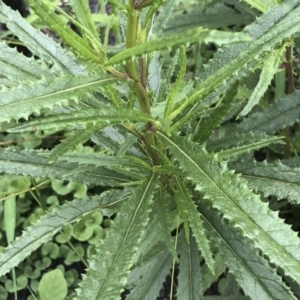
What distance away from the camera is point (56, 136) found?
4.89ft

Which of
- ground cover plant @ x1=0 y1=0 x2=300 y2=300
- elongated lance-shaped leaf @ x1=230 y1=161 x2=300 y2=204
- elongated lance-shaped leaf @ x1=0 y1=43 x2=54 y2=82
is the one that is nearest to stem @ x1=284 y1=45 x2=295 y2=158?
ground cover plant @ x1=0 y1=0 x2=300 y2=300

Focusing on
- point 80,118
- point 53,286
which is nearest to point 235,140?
point 80,118

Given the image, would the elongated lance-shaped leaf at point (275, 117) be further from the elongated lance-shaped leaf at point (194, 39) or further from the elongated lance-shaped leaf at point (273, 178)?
the elongated lance-shaped leaf at point (194, 39)

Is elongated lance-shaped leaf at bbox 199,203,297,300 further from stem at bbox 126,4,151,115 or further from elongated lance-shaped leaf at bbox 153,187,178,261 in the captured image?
stem at bbox 126,4,151,115

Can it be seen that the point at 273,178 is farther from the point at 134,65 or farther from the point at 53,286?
the point at 53,286

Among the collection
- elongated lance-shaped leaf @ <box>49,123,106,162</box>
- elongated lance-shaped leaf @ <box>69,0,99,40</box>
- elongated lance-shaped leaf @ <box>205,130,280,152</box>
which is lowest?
elongated lance-shaped leaf @ <box>49,123,106,162</box>

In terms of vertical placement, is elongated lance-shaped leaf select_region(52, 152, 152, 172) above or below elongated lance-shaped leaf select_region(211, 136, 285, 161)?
above

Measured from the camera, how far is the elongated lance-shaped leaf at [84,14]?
0.64 metres

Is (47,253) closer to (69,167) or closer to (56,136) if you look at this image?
(56,136)

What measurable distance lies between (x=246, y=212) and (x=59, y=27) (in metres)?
0.29

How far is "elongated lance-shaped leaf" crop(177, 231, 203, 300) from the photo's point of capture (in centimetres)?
97

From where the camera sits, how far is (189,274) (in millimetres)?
980

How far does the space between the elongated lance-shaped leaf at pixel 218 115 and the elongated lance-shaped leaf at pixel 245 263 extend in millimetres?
Answer: 139

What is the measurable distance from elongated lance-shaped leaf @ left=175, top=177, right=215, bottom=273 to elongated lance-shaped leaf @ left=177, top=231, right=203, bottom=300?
0.67 feet
